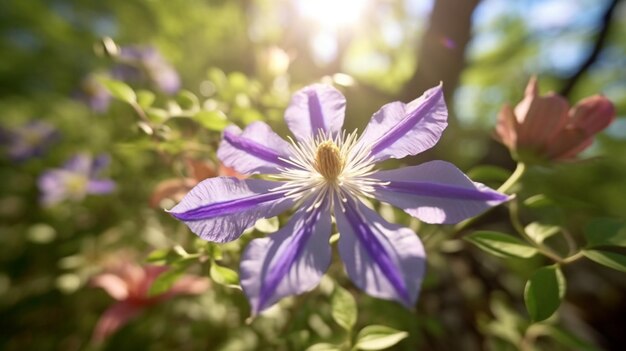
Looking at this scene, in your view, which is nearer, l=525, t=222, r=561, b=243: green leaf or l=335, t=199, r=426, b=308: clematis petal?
l=335, t=199, r=426, b=308: clematis petal

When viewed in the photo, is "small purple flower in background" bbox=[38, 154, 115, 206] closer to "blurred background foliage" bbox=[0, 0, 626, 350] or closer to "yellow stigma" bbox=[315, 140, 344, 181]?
"blurred background foliage" bbox=[0, 0, 626, 350]

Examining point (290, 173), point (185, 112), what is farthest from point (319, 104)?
point (185, 112)

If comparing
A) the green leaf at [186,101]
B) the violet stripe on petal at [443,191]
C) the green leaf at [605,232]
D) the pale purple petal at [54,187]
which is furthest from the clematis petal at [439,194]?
the pale purple petal at [54,187]

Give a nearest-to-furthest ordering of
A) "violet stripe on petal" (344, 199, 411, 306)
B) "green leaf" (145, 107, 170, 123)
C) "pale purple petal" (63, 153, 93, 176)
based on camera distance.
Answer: "violet stripe on petal" (344, 199, 411, 306)
"green leaf" (145, 107, 170, 123)
"pale purple petal" (63, 153, 93, 176)

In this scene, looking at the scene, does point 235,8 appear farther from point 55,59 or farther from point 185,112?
point 185,112

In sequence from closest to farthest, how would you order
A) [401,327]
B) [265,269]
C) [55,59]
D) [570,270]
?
1. [265,269]
2. [401,327]
3. [570,270]
4. [55,59]

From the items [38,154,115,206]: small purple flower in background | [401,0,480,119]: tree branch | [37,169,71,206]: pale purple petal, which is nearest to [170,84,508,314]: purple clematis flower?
[401,0,480,119]: tree branch

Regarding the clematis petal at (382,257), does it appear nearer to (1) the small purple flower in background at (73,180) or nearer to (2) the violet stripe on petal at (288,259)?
(2) the violet stripe on petal at (288,259)
